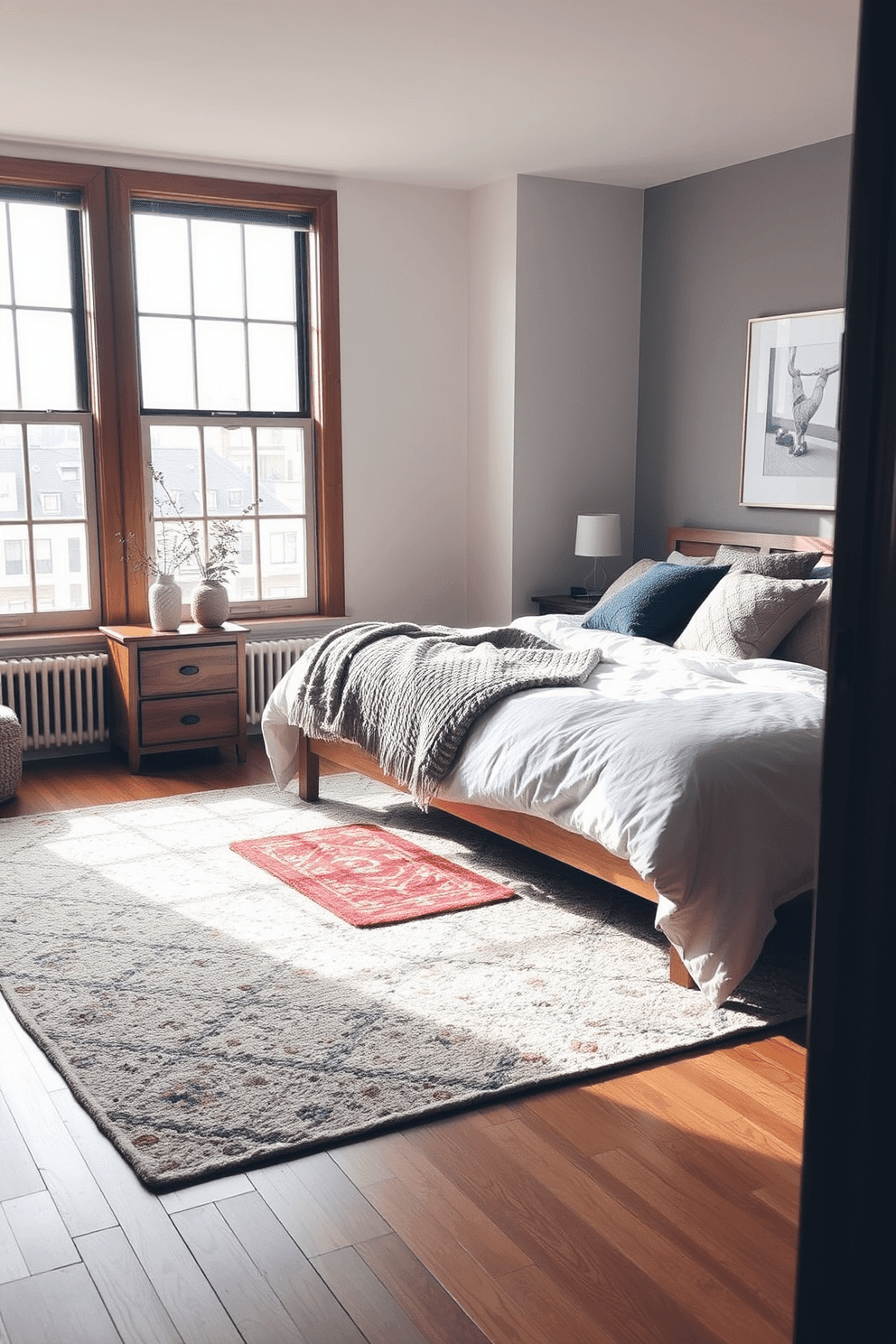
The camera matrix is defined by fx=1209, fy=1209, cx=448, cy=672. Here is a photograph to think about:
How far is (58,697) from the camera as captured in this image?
5445 millimetres

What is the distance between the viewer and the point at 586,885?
3932mm

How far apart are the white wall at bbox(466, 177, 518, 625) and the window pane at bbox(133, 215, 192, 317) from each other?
1481mm

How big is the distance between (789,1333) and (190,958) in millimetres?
1903

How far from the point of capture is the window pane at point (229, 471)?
5879 millimetres

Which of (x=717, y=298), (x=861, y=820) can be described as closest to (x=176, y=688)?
(x=717, y=298)

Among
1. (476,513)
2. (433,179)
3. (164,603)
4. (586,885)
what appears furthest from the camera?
(476,513)

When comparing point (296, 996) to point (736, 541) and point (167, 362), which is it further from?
point (167, 362)

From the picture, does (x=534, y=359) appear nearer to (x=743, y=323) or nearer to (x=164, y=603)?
(x=743, y=323)

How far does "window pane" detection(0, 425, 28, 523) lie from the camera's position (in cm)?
543

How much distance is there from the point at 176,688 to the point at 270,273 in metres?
2.11

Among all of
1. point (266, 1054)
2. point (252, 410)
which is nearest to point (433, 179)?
point (252, 410)

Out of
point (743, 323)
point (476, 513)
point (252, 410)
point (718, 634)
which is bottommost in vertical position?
point (718, 634)

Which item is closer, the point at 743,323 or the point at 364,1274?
the point at 364,1274

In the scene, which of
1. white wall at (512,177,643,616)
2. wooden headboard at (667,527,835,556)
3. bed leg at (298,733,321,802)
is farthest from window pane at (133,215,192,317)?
wooden headboard at (667,527,835,556)
